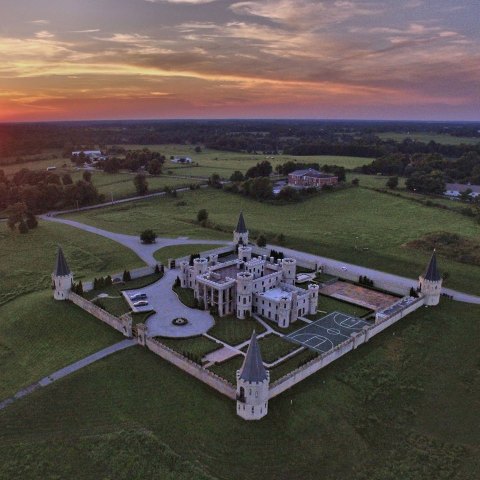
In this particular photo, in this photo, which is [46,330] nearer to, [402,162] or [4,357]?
[4,357]

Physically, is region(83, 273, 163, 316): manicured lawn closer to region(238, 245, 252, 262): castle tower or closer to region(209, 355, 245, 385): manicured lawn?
region(238, 245, 252, 262): castle tower

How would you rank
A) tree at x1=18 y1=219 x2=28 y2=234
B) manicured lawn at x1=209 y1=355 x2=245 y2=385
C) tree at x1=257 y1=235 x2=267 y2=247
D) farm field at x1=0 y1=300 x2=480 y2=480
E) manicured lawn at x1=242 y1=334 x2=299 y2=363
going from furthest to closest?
1. tree at x1=18 y1=219 x2=28 y2=234
2. tree at x1=257 y1=235 x2=267 y2=247
3. manicured lawn at x1=242 y1=334 x2=299 y2=363
4. manicured lawn at x1=209 y1=355 x2=245 y2=385
5. farm field at x1=0 y1=300 x2=480 y2=480

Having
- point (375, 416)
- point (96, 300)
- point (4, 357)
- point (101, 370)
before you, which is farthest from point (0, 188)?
point (375, 416)

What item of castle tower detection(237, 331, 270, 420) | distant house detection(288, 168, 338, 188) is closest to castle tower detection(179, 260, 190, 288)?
castle tower detection(237, 331, 270, 420)

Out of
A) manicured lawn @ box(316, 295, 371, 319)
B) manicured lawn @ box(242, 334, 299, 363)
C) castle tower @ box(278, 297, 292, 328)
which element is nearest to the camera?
manicured lawn @ box(242, 334, 299, 363)

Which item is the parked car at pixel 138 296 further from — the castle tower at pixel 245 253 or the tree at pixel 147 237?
the tree at pixel 147 237

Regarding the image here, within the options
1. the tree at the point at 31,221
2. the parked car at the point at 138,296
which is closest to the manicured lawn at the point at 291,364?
the parked car at the point at 138,296

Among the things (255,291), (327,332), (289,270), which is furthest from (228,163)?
(327,332)
